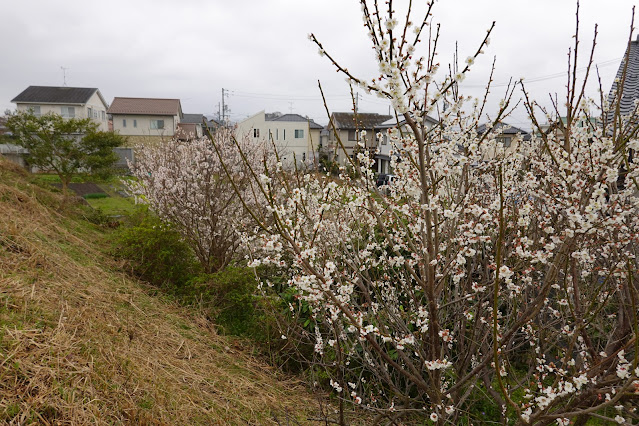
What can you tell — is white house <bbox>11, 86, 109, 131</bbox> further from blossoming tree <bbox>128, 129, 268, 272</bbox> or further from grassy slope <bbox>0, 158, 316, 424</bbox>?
grassy slope <bbox>0, 158, 316, 424</bbox>

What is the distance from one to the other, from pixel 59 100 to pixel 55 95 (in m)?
1.14

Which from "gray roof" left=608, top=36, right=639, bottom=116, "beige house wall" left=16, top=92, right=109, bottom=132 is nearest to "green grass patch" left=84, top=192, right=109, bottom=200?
"gray roof" left=608, top=36, right=639, bottom=116

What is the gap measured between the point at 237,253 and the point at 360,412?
13.0 feet

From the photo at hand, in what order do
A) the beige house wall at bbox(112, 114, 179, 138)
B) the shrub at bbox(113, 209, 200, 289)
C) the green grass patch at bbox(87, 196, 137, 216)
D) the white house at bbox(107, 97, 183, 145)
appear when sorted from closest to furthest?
the shrub at bbox(113, 209, 200, 289)
the green grass patch at bbox(87, 196, 137, 216)
the white house at bbox(107, 97, 183, 145)
the beige house wall at bbox(112, 114, 179, 138)

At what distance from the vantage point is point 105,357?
3217mm

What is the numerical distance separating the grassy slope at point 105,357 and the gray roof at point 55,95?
35557mm

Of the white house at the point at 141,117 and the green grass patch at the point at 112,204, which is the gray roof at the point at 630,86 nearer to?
the green grass patch at the point at 112,204

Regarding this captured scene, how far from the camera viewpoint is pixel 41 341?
3016 mm

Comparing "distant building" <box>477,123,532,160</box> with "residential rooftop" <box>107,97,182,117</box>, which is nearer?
"distant building" <box>477,123,532,160</box>

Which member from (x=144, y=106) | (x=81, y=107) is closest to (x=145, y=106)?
(x=144, y=106)

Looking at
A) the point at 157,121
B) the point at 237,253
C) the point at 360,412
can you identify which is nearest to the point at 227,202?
the point at 237,253

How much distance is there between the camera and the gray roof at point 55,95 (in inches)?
1403

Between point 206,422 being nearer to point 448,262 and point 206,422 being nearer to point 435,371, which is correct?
point 435,371

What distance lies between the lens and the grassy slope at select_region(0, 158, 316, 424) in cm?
264
